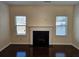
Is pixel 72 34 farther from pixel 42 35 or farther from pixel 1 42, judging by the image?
pixel 1 42

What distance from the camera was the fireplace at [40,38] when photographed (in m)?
7.47

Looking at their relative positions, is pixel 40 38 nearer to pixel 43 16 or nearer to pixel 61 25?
pixel 43 16

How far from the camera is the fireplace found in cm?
747

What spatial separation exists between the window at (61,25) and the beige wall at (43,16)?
8.2 inches

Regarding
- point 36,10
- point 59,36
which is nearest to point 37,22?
point 36,10

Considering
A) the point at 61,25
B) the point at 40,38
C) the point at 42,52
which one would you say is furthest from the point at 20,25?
the point at 42,52

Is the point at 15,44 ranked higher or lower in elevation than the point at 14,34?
lower

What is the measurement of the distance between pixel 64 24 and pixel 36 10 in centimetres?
170

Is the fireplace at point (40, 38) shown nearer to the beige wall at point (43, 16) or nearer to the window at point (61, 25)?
the beige wall at point (43, 16)

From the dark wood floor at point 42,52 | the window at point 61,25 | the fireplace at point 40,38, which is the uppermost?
the window at point 61,25

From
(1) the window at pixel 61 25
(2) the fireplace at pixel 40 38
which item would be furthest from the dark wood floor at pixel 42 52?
(1) the window at pixel 61 25

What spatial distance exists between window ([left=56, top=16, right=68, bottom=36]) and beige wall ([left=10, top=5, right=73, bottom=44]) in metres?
0.21

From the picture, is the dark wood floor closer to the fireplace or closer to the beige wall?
the fireplace

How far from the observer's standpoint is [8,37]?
23.9 ft
